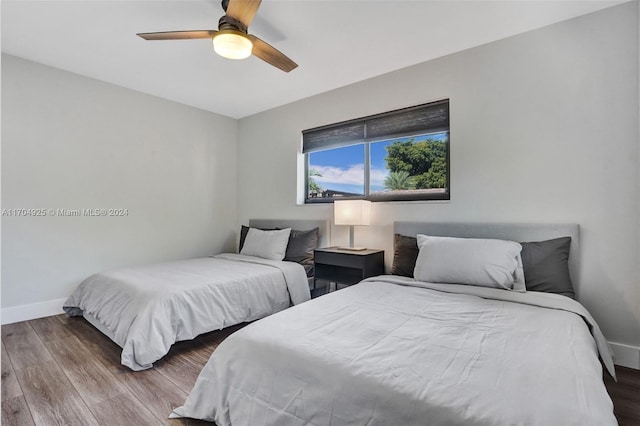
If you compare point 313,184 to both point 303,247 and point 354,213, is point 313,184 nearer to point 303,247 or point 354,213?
point 303,247

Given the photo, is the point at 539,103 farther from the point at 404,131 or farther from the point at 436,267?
the point at 436,267

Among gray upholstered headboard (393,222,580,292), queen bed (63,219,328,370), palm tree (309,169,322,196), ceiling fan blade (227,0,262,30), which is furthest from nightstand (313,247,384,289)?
ceiling fan blade (227,0,262,30)

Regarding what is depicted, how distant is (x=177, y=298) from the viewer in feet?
7.48

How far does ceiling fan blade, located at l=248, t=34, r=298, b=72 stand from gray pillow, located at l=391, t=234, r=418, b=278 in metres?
1.74

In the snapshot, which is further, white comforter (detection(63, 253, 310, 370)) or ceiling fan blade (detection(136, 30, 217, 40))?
white comforter (detection(63, 253, 310, 370))

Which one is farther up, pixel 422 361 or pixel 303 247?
pixel 303 247

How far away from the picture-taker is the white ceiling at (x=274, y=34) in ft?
7.00

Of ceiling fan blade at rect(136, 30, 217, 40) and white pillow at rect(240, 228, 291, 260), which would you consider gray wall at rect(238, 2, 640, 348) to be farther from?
ceiling fan blade at rect(136, 30, 217, 40)

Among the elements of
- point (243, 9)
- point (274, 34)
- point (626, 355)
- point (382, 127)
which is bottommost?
point (626, 355)

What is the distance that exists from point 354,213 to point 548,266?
156cm

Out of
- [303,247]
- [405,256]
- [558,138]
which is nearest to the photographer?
[558,138]

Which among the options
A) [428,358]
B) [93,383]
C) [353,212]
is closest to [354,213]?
[353,212]

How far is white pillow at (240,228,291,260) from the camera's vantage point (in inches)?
137

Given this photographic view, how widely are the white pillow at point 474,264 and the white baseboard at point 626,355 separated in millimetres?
800
